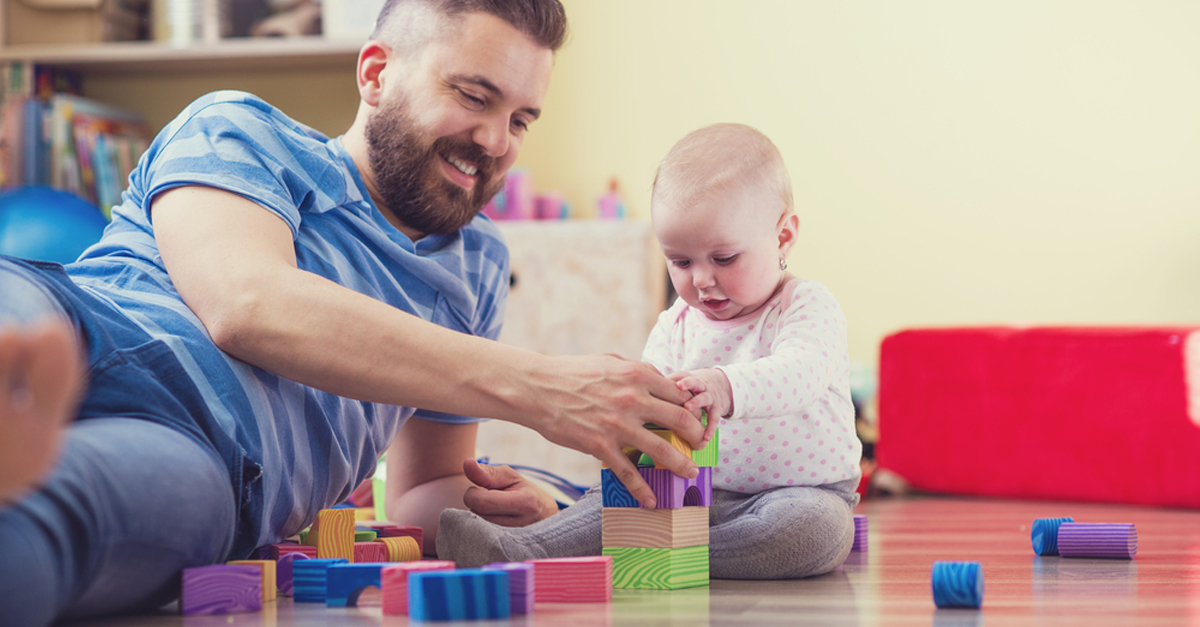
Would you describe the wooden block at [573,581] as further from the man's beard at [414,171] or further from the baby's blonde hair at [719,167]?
the man's beard at [414,171]

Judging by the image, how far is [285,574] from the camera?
1.06 metres

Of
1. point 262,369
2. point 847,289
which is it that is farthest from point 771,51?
point 262,369

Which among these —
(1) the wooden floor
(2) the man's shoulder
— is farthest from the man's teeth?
(1) the wooden floor

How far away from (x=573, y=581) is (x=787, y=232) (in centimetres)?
57

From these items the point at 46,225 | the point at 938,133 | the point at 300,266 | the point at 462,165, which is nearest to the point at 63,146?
the point at 46,225

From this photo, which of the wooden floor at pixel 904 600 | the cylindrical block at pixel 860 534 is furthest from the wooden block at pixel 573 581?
the cylindrical block at pixel 860 534

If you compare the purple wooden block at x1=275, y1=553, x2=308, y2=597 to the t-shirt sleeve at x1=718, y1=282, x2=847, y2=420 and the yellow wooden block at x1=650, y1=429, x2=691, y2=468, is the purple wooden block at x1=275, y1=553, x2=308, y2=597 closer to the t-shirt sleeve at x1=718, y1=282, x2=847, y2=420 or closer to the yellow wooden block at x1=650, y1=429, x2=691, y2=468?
the yellow wooden block at x1=650, y1=429, x2=691, y2=468

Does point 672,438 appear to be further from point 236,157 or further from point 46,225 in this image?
point 46,225

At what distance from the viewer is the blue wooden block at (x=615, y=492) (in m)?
1.04

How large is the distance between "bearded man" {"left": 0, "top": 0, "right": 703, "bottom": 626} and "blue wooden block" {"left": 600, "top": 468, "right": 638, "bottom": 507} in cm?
4

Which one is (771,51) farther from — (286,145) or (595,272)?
(286,145)

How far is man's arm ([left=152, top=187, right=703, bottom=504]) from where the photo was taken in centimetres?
99

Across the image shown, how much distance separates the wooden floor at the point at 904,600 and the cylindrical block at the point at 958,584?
15 millimetres

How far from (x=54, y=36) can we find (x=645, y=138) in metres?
1.97
